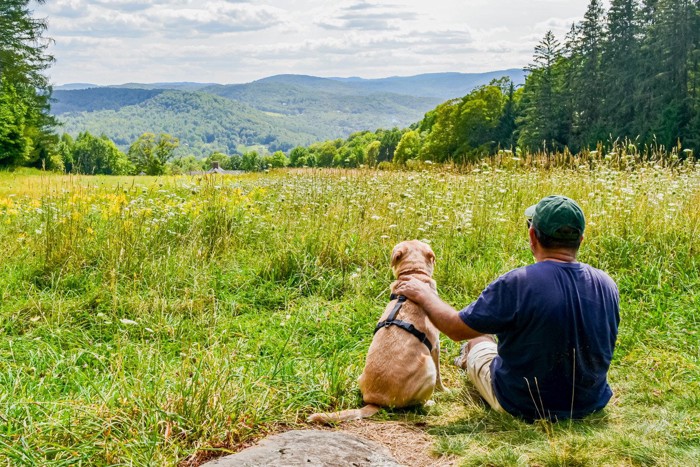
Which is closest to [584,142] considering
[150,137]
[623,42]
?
[623,42]

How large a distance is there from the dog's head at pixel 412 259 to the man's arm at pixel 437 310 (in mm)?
188

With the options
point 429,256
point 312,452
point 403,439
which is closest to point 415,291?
point 429,256

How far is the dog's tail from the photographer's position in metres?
3.43

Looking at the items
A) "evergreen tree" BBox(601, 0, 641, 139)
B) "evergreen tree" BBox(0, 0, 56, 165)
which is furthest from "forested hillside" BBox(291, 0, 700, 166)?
"evergreen tree" BBox(0, 0, 56, 165)

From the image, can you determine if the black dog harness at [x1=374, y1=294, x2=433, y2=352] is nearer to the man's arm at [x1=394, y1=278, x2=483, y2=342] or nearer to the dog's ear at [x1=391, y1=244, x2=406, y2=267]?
the man's arm at [x1=394, y1=278, x2=483, y2=342]

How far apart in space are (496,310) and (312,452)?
130 centimetres

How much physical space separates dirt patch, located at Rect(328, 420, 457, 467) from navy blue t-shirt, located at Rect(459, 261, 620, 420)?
2.19ft

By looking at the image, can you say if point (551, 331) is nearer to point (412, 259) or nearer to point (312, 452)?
point (412, 259)

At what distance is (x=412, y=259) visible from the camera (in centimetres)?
426

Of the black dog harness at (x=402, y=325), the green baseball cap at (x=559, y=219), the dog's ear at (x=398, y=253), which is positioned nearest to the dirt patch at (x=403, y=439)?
the black dog harness at (x=402, y=325)

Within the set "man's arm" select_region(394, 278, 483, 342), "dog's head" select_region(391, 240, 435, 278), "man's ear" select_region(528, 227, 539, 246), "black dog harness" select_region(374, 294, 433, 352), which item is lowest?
"black dog harness" select_region(374, 294, 433, 352)

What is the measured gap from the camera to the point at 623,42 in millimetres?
46875

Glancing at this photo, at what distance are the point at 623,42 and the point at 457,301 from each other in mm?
49155

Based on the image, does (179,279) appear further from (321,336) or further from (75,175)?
(75,175)
